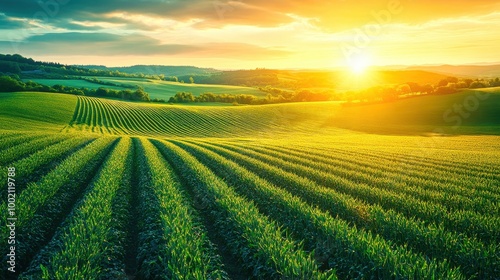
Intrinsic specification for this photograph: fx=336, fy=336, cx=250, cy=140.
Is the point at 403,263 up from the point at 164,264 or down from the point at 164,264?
up

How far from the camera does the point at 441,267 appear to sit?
8125mm

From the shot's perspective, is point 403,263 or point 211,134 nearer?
point 403,263

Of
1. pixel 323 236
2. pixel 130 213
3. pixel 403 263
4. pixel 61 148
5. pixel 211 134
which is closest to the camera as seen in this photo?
pixel 403 263

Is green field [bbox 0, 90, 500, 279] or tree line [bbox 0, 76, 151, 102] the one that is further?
tree line [bbox 0, 76, 151, 102]

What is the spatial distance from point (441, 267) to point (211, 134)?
6768 cm

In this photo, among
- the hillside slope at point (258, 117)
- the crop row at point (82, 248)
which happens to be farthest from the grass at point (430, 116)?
the crop row at point (82, 248)

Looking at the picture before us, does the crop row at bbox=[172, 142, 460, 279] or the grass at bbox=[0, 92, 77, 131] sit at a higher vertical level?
the crop row at bbox=[172, 142, 460, 279]

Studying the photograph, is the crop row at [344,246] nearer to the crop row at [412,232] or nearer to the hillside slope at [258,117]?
the crop row at [412,232]

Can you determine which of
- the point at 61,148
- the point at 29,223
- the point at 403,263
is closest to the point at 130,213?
the point at 29,223

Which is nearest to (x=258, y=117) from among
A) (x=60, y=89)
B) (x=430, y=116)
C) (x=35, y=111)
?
(x=430, y=116)

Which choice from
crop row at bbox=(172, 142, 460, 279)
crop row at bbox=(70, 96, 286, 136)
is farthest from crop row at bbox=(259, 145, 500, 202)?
crop row at bbox=(70, 96, 286, 136)

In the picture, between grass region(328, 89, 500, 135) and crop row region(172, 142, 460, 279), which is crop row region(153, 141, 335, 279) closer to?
crop row region(172, 142, 460, 279)

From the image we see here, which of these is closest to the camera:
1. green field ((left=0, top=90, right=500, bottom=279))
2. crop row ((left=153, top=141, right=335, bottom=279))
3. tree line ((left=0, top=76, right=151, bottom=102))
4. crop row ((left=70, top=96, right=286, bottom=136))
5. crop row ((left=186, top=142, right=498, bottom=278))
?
crop row ((left=153, top=141, right=335, bottom=279))

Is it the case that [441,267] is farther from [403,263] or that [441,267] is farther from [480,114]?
[480,114]
